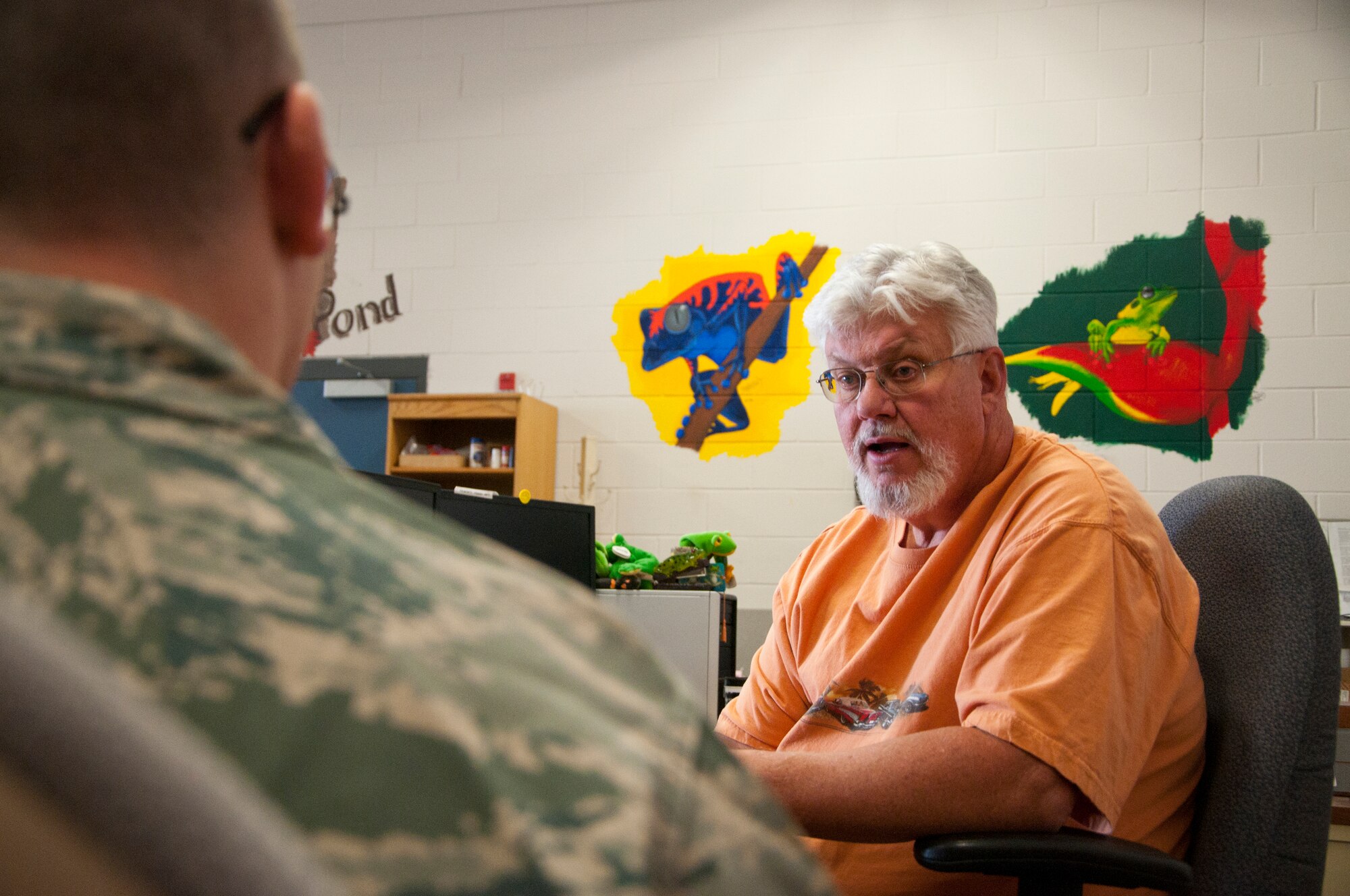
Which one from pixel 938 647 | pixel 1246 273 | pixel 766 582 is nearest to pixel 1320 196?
pixel 1246 273

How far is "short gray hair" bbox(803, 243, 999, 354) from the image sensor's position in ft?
5.07

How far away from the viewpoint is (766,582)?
13.3 feet

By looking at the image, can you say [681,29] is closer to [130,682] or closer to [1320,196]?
[1320,196]

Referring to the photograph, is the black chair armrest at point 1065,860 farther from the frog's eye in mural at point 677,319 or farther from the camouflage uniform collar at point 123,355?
the frog's eye in mural at point 677,319

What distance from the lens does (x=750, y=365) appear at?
418 centimetres

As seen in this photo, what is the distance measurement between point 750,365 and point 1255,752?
3141mm

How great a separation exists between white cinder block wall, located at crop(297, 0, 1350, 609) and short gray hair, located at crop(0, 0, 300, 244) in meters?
3.70

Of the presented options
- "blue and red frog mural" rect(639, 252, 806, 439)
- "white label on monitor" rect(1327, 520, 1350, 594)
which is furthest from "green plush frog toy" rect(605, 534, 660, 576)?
"white label on monitor" rect(1327, 520, 1350, 594)

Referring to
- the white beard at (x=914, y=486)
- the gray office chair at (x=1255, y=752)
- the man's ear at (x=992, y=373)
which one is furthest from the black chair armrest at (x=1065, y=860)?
the man's ear at (x=992, y=373)

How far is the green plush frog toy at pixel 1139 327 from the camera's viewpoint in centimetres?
387

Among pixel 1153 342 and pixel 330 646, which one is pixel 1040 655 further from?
pixel 1153 342

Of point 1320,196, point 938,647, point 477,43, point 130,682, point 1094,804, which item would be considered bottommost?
point 1094,804

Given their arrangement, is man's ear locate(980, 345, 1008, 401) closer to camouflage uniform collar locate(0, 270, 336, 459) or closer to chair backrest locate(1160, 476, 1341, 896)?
chair backrest locate(1160, 476, 1341, 896)

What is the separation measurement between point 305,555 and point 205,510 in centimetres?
4
